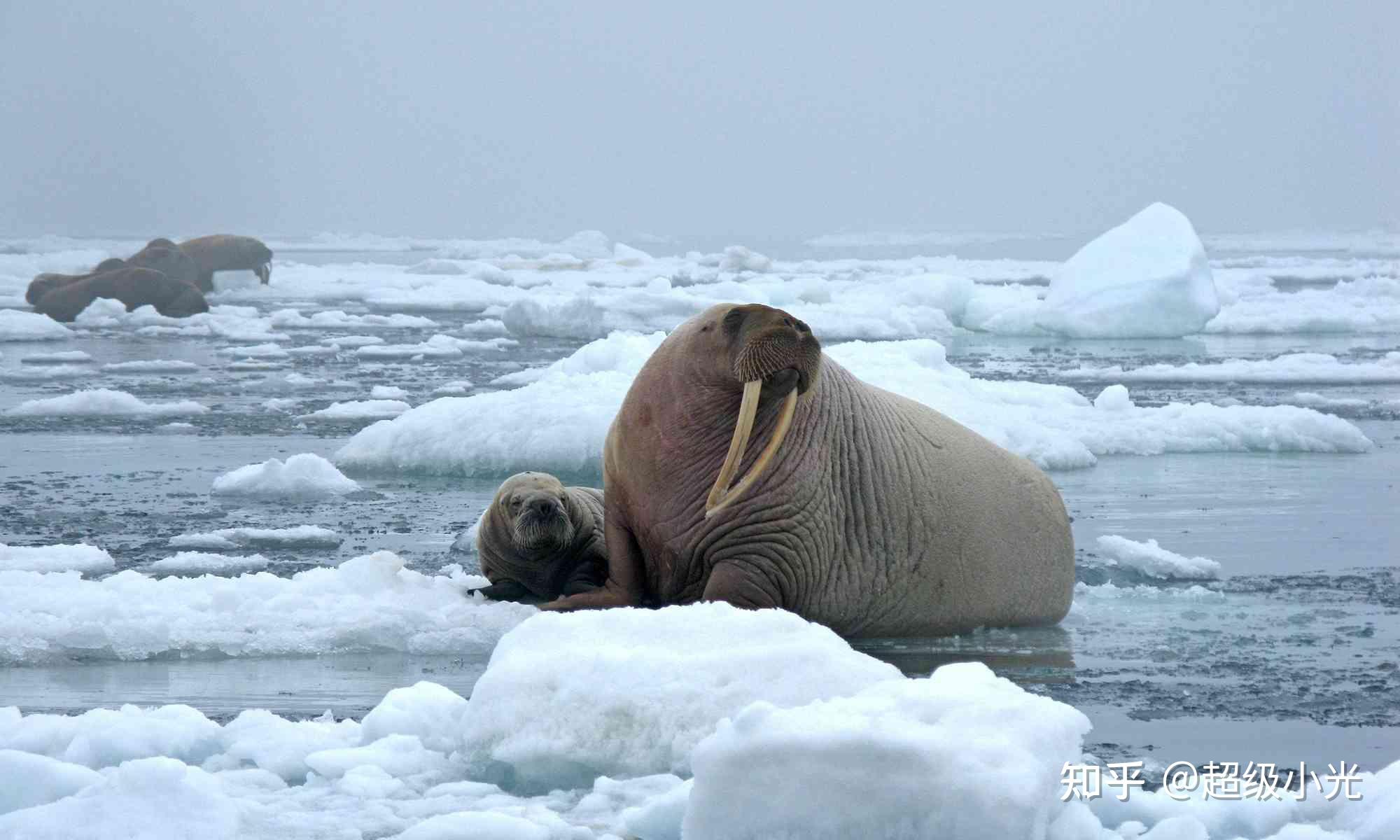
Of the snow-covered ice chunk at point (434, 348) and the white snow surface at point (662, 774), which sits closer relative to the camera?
the white snow surface at point (662, 774)

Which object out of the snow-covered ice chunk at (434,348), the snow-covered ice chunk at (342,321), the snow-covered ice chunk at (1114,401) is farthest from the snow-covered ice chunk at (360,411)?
the snow-covered ice chunk at (342,321)

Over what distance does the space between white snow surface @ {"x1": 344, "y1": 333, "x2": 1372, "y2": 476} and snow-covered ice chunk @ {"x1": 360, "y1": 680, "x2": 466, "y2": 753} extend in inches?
136

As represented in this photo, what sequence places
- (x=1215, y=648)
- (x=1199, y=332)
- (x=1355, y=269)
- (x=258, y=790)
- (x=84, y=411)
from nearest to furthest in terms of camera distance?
(x=258, y=790), (x=1215, y=648), (x=84, y=411), (x=1199, y=332), (x=1355, y=269)

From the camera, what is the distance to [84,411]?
964 centimetres

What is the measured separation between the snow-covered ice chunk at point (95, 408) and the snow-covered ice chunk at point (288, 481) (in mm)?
2971

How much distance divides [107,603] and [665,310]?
43.7 ft

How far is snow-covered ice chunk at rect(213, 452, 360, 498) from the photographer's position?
6809 mm

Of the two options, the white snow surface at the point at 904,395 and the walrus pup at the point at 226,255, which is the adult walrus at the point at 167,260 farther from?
the white snow surface at the point at 904,395

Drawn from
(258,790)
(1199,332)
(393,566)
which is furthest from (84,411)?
(1199,332)

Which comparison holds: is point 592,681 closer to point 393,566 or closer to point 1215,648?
point 393,566

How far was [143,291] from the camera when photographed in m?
18.9

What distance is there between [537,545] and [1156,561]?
1.99m

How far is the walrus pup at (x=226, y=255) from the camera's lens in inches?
914

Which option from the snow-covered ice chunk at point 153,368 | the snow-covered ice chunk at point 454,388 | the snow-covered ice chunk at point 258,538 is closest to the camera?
the snow-covered ice chunk at point 258,538
